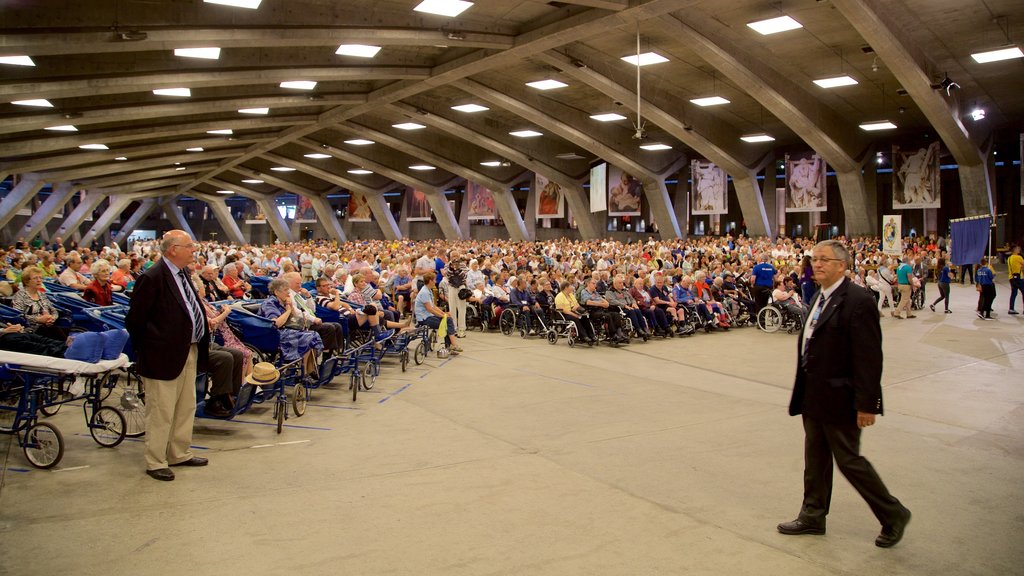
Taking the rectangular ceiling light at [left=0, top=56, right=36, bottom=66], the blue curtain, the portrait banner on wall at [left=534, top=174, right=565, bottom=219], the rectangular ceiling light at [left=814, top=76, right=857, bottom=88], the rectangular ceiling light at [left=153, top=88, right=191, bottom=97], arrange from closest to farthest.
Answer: the rectangular ceiling light at [left=0, top=56, right=36, bottom=66]
the blue curtain
the rectangular ceiling light at [left=814, top=76, right=857, bottom=88]
the rectangular ceiling light at [left=153, top=88, right=191, bottom=97]
the portrait banner on wall at [left=534, top=174, right=565, bottom=219]

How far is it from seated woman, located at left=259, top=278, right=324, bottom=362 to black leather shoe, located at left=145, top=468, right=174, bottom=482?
2059 mm

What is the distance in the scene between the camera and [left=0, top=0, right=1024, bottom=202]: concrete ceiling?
586 inches

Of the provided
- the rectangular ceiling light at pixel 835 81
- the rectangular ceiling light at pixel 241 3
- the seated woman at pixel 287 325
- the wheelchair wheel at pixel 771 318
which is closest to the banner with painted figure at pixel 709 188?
the rectangular ceiling light at pixel 835 81

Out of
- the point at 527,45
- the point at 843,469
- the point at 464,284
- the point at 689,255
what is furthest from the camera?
the point at 689,255

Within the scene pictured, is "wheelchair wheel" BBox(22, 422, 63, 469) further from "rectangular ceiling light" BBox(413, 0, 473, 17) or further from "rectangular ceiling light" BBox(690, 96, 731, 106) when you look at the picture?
"rectangular ceiling light" BBox(690, 96, 731, 106)

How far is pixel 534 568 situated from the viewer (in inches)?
141

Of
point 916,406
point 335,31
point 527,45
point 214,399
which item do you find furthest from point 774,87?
point 214,399

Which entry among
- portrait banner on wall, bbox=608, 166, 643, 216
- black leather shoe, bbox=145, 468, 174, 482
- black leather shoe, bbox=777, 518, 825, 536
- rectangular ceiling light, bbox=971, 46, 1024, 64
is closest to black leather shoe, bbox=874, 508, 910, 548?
black leather shoe, bbox=777, 518, 825, 536

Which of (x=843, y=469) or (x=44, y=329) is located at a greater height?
(x=44, y=329)

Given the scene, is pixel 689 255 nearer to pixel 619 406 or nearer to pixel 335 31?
pixel 335 31

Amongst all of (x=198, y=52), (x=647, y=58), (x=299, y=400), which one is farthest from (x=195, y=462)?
(x=647, y=58)

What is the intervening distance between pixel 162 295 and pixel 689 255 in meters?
17.8

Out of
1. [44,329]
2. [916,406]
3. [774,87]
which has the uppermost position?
[774,87]

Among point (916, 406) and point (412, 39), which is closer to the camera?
point (916, 406)
